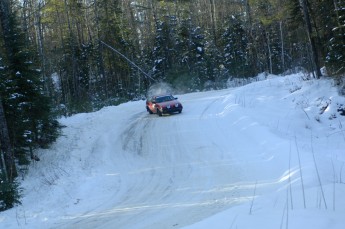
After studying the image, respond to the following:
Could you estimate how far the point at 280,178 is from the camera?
1031cm

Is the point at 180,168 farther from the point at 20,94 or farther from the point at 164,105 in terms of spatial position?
the point at 164,105

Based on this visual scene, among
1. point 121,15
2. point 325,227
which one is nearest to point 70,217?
point 325,227

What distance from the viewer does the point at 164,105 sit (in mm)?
25078

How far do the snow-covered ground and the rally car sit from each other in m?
0.83

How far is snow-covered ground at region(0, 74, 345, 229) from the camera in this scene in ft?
20.8

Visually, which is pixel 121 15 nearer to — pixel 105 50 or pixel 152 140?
pixel 105 50

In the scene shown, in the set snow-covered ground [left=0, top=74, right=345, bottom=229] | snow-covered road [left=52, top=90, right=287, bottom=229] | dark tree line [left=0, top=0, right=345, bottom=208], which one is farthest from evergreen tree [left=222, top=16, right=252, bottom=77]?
snow-covered road [left=52, top=90, right=287, bottom=229]

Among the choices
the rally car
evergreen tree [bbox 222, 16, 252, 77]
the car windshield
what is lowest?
the rally car

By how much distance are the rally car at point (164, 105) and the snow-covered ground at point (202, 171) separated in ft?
2.71

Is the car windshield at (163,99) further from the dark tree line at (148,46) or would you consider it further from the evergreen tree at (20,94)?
the dark tree line at (148,46)

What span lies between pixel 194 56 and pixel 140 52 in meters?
9.20

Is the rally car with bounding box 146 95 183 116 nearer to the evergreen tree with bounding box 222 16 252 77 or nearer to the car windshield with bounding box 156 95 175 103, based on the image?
the car windshield with bounding box 156 95 175 103

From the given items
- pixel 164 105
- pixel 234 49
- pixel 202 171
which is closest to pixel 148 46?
pixel 234 49

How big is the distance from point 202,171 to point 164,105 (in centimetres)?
1281
